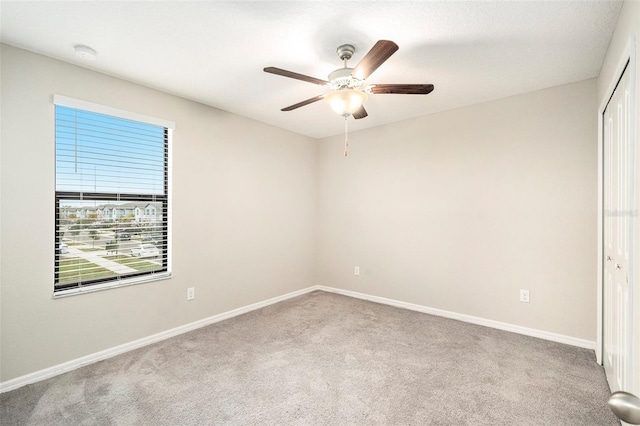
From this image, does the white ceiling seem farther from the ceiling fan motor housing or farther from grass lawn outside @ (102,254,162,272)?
grass lawn outside @ (102,254,162,272)

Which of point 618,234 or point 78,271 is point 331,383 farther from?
point 78,271

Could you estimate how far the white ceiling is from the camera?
5.93 feet

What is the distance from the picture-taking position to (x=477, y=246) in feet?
11.0

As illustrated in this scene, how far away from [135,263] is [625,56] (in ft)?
12.7

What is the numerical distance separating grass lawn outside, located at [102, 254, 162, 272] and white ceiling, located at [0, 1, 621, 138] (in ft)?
5.29

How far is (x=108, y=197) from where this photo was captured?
269 cm

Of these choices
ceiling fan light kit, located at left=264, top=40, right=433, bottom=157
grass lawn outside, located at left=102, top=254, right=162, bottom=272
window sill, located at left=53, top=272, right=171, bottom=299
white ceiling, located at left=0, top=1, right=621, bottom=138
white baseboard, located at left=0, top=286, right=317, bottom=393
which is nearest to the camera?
white ceiling, located at left=0, top=1, right=621, bottom=138

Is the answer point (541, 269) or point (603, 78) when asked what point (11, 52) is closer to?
point (603, 78)

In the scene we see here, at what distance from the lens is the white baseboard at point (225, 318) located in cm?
226

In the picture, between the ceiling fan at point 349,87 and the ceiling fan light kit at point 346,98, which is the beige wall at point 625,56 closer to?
the ceiling fan at point 349,87

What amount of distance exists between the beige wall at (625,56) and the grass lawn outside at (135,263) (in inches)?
137

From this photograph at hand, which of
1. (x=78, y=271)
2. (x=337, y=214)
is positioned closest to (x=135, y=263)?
(x=78, y=271)

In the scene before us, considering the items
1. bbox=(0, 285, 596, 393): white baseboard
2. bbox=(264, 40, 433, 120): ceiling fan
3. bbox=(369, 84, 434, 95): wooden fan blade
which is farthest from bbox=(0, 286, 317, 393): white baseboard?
bbox=(369, 84, 434, 95): wooden fan blade

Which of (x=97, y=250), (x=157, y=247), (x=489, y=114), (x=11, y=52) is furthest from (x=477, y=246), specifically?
(x=11, y=52)
